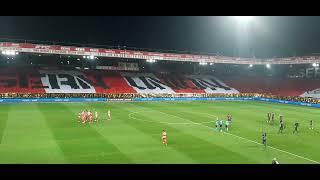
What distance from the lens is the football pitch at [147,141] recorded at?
22.3 meters

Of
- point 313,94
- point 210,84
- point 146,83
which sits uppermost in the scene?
point 146,83

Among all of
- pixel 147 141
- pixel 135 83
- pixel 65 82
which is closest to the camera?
pixel 147 141

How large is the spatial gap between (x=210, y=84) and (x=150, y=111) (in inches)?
1455

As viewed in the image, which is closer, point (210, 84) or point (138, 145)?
point (138, 145)

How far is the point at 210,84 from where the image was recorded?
3263 inches

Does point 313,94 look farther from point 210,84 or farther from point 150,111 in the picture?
point 150,111

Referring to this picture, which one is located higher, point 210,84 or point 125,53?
point 125,53

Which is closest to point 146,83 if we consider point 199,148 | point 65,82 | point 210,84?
point 210,84

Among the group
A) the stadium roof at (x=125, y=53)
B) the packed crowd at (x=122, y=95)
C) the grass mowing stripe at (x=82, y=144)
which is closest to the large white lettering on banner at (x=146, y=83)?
the packed crowd at (x=122, y=95)

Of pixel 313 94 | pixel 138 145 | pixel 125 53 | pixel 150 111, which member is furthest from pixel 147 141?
pixel 313 94

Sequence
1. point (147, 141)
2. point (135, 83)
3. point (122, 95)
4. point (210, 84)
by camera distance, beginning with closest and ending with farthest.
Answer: point (147, 141), point (122, 95), point (135, 83), point (210, 84)

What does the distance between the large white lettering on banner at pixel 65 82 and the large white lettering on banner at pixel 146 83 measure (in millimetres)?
9262
